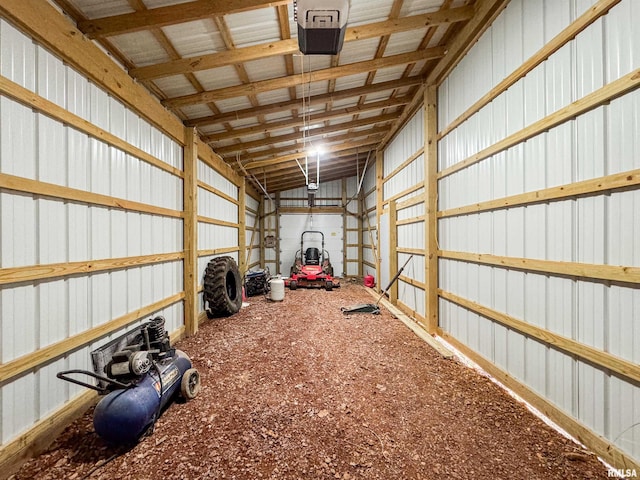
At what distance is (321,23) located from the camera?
1.89 m

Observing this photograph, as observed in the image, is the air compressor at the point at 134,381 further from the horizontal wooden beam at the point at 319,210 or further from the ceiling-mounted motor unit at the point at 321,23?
the horizontal wooden beam at the point at 319,210

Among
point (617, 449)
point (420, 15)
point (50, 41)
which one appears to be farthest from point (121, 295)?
point (420, 15)

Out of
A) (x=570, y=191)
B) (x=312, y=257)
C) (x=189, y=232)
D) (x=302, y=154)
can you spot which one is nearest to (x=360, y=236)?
(x=312, y=257)

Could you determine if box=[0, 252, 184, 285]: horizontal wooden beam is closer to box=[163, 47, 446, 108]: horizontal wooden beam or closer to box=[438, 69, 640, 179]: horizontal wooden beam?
box=[163, 47, 446, 108]: horizontal wooden beam

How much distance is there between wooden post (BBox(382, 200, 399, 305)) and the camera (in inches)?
217

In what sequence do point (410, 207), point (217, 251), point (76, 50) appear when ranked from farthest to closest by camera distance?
point (217, 251) → point (410, 207) → point (76, 50)

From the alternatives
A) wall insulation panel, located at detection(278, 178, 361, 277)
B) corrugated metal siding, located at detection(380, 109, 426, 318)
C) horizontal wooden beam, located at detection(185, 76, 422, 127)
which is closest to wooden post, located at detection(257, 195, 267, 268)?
wall insulation panel, located at detection(278, 178, 361, 277)

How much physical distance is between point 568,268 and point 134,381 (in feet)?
10.3

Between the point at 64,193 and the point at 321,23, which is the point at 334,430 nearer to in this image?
the point at 64,193

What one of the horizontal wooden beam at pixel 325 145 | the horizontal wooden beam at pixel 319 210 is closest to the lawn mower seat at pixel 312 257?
the horizontal wooden beam at pixel 319 210

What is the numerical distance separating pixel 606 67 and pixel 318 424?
3068 mm

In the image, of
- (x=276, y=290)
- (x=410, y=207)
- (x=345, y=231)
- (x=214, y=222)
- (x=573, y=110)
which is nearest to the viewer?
(x=573, y=110)

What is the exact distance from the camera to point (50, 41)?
177 centimetres

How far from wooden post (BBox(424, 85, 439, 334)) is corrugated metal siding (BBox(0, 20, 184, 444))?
12.2 ft
